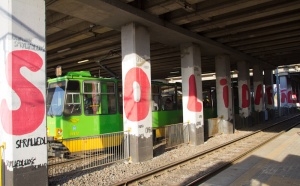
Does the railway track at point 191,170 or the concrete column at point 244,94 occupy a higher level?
the concrete column at point 244,94


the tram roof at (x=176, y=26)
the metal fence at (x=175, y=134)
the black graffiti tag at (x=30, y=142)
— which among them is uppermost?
the tram roof at (x=176, y=26)

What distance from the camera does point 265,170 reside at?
9133 millimetres

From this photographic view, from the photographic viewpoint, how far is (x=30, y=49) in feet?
24.6

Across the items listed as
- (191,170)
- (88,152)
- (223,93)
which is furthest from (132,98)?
(223,93)

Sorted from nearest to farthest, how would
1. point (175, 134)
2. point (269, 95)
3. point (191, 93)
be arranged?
point (175, 134) → point (191, 93) → point (269, 95)

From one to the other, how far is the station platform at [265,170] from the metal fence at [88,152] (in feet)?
12.3

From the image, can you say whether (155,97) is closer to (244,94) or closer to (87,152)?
(87,152)

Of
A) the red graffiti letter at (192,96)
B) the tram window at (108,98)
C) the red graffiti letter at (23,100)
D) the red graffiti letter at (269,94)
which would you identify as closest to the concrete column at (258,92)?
the red graffiti letter at (269,94)

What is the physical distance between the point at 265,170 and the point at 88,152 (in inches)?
223

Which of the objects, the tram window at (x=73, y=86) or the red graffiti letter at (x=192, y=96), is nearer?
the tram window at (x=73, y=86)

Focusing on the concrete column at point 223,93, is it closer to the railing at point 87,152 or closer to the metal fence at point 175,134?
the metal fence at point 175,134

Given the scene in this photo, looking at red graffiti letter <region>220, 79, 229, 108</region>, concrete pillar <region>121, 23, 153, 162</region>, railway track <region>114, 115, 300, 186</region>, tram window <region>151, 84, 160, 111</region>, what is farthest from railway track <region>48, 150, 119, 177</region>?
red graffiti letter <region>220, 79, 229, 108</region>

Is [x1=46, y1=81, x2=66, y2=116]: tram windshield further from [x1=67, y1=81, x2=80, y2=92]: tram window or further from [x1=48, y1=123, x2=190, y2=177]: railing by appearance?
[x1=48, y1=123, x2=190, y2=177]: railing

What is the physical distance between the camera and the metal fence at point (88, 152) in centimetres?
984
